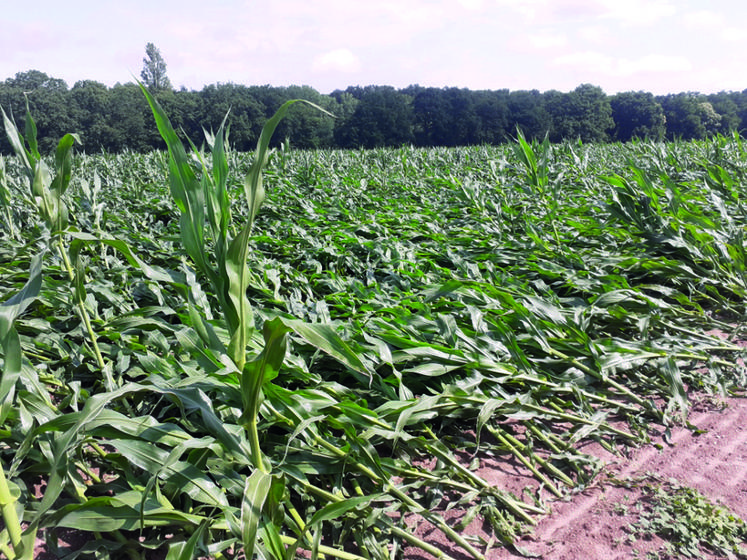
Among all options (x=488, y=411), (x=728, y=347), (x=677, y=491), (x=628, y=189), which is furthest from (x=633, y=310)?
(x=488, y=411)

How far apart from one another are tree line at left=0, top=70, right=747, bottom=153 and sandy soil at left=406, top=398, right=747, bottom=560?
32288 mm

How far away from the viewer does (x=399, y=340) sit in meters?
2.28

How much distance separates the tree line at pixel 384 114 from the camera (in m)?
34.9

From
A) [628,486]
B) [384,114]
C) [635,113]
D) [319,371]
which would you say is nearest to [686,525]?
[628,486]

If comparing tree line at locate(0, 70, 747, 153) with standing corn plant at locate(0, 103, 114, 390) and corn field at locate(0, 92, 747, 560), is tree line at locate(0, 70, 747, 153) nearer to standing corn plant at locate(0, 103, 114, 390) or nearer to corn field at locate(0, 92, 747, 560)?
corn field at locate(0, 92, 747, 560)

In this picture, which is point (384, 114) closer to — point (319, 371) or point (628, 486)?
point (319, 371)

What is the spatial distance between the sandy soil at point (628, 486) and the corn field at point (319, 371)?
2.6 inches

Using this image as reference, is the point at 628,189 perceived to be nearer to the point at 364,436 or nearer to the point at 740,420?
the point at 740,420

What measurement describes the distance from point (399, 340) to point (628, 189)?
2.55 meters

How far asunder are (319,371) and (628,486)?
1.36 meters

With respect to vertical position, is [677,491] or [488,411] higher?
[488,411]

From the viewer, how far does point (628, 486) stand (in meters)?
1.78

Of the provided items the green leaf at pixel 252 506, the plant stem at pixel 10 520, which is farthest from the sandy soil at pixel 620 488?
the green leaf at pixel 252 506

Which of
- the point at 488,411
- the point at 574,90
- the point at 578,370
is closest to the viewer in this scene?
the point at 488,411
